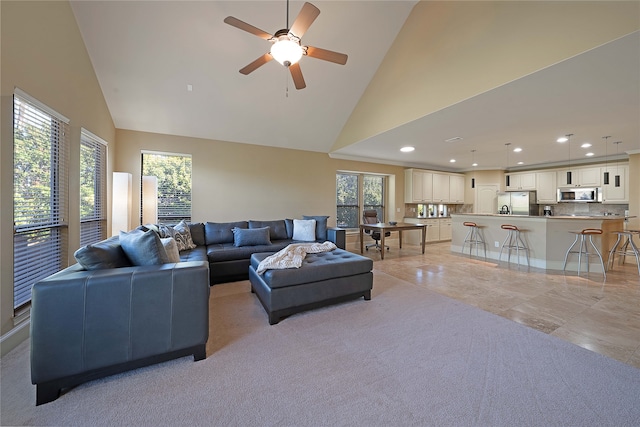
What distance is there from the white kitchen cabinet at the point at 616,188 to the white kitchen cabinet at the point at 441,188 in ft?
11.2

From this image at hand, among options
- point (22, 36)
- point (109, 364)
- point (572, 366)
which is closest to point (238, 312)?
point (109, 364)

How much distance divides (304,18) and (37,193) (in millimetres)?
3166

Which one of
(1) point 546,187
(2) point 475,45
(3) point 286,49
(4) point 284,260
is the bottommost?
(4) point 284,260

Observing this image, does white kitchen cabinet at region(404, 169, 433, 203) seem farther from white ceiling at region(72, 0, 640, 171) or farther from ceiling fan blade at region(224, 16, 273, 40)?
ceiling fan blade at region(224, 16, 273, 40)

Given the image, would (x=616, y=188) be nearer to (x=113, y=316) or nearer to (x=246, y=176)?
(x=246, y=176)

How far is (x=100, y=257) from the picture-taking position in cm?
178

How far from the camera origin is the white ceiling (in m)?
2.82

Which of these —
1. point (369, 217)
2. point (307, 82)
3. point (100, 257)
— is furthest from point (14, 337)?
point (369, 217)

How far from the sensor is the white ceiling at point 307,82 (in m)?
2.82

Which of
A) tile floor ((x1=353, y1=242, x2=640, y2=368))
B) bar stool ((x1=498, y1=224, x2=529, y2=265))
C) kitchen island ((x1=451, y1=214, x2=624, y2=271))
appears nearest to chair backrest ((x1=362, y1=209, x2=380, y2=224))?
tile floor ((x1=353, y1=242, x2=640, y2=368))

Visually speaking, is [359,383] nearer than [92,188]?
Yes

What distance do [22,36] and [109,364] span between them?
290 centimetres

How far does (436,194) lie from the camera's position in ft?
25.8

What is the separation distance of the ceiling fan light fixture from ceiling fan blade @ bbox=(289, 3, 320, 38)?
15 cm
